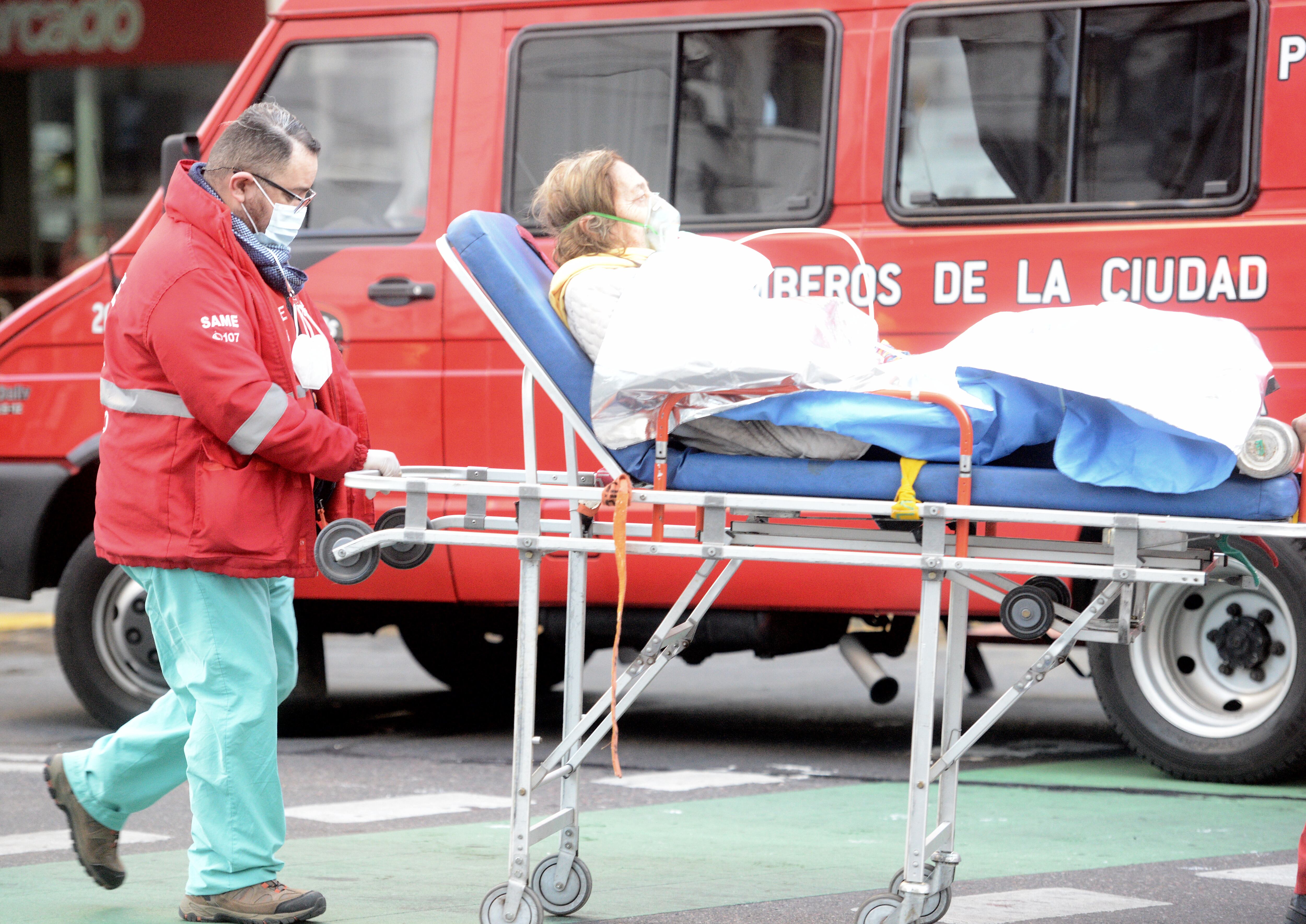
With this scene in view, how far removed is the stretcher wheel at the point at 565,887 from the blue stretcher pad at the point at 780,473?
92 centimetres

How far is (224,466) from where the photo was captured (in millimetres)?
4145

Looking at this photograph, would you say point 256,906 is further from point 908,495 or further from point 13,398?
point 13,398

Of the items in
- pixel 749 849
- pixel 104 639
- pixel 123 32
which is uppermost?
pixel 123 32

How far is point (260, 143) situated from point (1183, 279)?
9.68 ft

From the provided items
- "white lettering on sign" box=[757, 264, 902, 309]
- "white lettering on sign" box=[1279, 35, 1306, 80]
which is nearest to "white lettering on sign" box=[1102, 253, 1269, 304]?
"white lettering on sign" box=[1279, 35, 1306, 80]

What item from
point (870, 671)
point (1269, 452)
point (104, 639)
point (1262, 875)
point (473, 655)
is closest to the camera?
point (1269, 452)

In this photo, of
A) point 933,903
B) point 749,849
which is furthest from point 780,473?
point 749,849

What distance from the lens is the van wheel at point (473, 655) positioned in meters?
7.68

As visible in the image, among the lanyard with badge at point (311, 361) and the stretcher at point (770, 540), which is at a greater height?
the lanyard with badge at point (311, 361)

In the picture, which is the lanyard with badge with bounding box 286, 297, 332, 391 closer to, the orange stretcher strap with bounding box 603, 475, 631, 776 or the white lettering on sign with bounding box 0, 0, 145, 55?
the orange stretcher strap with bounding box 603, 475, 631, 776

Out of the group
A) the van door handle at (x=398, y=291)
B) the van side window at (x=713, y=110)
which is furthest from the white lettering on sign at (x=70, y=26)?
the van side window at (x=713, y=110)

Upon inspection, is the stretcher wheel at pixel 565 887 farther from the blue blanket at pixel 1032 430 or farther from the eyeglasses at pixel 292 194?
the eyeglasses at pixel 292 194

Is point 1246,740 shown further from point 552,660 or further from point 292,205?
point 292,205

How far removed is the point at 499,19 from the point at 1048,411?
347cm
